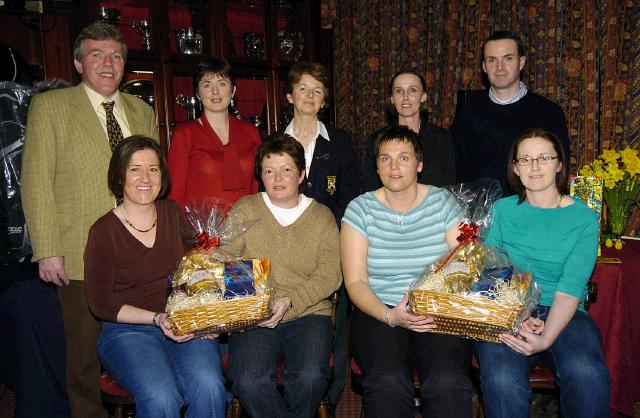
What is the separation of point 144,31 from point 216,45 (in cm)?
61

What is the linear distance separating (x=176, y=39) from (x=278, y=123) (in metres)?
1.16

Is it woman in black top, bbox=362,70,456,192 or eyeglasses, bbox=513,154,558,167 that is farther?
woman in black top, bbox=362,70,456,192

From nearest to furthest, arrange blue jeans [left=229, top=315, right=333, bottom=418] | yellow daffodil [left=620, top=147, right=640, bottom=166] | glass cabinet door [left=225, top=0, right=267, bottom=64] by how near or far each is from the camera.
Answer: blue jeans [left=229, top=315, right=333, bottom=418] → yellow daffodil [left=620, top=147, right=640, bottom=166] → glass cabinet door [left=225, top=0, right=267, bottom=64]

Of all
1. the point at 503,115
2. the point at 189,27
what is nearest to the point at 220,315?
the point at 503,115

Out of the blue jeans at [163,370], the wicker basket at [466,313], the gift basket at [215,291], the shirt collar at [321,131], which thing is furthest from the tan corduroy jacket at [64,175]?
the wicker basket at [466,313]

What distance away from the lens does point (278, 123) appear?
16.3ft

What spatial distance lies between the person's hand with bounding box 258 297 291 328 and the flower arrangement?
1811 mm

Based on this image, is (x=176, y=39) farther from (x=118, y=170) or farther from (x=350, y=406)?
(x=350, y=406)

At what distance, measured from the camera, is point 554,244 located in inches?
89.7

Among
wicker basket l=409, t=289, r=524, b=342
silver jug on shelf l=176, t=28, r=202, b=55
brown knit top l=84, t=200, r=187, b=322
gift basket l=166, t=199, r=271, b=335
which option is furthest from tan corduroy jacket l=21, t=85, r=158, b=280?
silver jug on shelf l=176, t=28, r=202, b=55

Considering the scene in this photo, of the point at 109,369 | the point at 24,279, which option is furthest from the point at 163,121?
the point at 109,369

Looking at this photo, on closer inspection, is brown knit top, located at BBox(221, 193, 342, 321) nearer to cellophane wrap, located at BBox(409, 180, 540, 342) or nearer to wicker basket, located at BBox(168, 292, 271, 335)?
wicker basket, located at BBox(168, 292, 271, 335)

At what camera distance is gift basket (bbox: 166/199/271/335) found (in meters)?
1.97

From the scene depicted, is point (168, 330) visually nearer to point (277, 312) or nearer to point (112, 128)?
point (277, 312)
